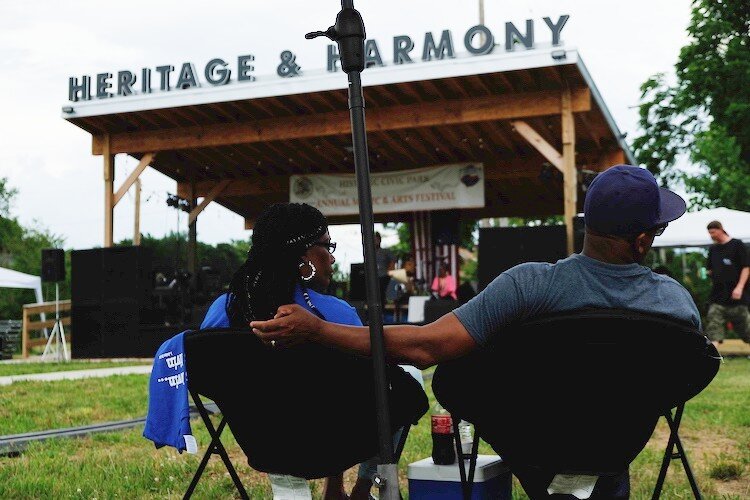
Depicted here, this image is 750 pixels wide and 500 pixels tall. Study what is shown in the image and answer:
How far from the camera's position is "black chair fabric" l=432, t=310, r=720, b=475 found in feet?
6.60

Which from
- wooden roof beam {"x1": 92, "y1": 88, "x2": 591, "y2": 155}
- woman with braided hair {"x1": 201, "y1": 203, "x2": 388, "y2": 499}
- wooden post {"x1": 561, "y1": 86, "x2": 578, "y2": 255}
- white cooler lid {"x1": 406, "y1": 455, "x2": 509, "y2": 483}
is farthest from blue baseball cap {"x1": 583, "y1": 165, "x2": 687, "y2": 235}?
wooden roof beam {"x1": 92, "y1": 88, "x2": 591, "y2": 155}

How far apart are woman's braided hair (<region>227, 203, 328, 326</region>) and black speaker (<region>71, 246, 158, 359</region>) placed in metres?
11.9

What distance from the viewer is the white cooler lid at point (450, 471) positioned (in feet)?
8.93

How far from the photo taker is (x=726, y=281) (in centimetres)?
1109

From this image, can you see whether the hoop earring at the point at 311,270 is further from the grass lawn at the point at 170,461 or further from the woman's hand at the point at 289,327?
the grass lawn at the point at 170,461

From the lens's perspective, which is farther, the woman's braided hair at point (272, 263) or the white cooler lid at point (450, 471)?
the white cooler lid at point (450, 471)

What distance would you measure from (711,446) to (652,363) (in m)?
3.08

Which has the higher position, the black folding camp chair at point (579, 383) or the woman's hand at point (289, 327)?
the woman's hand at point (289, 327)

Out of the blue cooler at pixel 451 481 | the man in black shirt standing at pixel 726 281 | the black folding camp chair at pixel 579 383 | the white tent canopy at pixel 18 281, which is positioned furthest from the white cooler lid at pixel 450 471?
the white tent canopy at pixel 18 281

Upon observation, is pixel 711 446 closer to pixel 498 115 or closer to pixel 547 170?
pixel 498 115

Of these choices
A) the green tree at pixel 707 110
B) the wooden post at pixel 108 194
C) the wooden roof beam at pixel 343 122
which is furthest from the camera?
the green tree at pixel 707 110

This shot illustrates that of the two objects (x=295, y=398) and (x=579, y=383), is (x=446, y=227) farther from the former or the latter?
(x=579, y=383)

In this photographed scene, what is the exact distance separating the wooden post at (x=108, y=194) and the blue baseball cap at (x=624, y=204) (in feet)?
45.0

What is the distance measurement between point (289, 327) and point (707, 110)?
85.6ft
